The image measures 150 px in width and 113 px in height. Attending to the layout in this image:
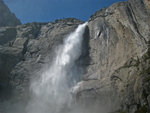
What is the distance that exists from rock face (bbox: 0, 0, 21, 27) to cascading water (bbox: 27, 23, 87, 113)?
29602mm

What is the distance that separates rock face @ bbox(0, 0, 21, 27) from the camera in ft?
246

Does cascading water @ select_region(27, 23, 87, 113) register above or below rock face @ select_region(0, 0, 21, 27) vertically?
below

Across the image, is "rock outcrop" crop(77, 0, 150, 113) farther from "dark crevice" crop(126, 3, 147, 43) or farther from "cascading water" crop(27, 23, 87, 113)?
"cascading water" crop(27, 23, 87, 113)

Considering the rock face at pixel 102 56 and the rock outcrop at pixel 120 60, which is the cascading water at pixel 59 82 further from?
the rock outcrop at pixel 120 60

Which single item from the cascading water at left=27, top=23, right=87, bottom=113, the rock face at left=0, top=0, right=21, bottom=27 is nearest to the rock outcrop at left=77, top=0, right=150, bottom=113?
the cascading water at left=27, top=23, right=87, bottom=113

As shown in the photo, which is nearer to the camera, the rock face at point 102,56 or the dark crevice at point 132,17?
the rock face at point 102,56

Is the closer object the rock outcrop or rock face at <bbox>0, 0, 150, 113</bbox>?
the rock outcrop

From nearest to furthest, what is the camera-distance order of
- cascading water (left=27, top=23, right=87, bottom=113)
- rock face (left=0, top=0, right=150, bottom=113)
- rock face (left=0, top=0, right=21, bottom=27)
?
rock face (left=0, top=0, right=150, bottom=113), cascading water (left=27, top=23, right=87, bottom=113), rock face (left=0, top=0, right=21, bottom=27)

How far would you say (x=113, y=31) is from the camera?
48.9 metres

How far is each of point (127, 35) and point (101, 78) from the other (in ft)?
34.2

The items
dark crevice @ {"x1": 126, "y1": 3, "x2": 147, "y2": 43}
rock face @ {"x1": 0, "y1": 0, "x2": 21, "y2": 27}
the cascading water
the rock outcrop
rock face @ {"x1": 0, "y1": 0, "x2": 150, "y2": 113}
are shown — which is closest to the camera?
the rock outcrop

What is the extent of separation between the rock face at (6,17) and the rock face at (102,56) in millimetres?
14524

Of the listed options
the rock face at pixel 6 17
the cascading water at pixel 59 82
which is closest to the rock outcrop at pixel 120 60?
the cascading water at pixel 59 82

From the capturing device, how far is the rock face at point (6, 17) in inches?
2958
